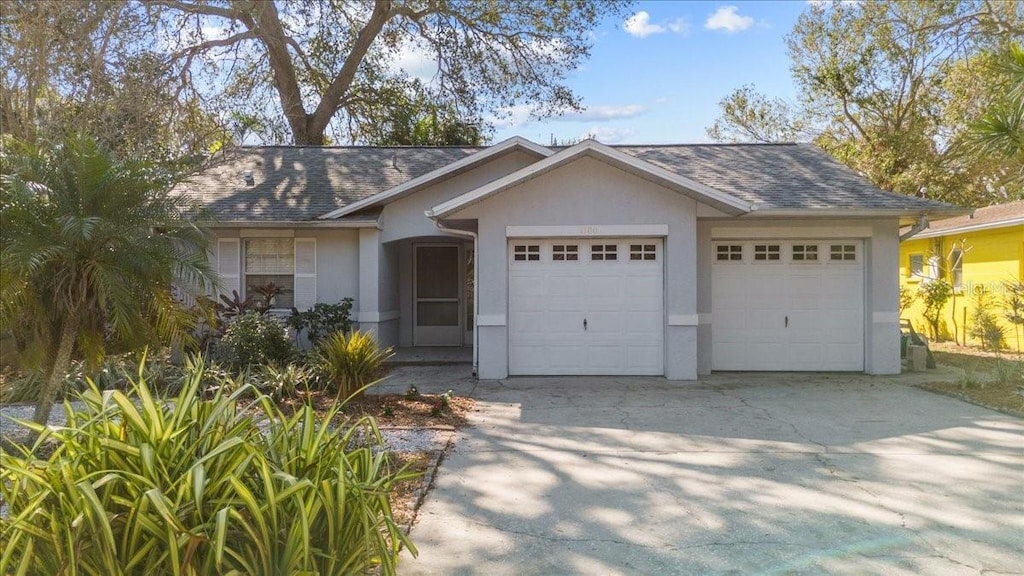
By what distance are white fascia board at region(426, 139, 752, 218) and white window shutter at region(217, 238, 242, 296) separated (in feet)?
15.4

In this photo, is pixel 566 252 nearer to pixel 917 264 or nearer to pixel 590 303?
pixel 590 303

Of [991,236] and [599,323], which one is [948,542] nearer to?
[599,323]

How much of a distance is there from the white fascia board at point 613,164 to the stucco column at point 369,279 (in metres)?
2.61

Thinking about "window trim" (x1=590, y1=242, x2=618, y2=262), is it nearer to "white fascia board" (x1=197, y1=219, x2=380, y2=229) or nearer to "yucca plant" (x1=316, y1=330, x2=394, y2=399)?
"yucca plant" (x1=316, y1=330, x2=394, y2=399)

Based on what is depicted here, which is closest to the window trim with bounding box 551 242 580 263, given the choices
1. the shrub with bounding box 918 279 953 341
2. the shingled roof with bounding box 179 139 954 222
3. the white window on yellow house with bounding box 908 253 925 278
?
the shingled roof with bounding box 179 139 954 222

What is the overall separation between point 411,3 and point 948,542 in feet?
68.8

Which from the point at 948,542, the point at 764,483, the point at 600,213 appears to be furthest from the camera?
the point at 600,213

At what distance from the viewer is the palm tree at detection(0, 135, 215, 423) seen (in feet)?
18.1

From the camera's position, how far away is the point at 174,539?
2654 mm

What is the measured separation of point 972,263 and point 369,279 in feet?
48.7

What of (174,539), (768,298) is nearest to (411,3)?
(768,298)

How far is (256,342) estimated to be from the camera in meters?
9.97

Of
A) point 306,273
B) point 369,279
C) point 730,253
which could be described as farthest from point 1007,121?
point 306,273

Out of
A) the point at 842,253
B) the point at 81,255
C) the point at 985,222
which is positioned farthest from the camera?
the point at 985,222
